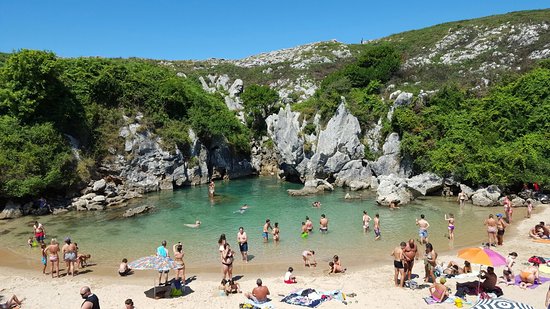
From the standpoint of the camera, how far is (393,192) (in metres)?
27.9

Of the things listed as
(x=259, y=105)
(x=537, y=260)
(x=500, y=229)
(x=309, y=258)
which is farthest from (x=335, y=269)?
(x=259, y=105)

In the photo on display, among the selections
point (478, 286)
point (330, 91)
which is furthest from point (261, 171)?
point (478, 286)

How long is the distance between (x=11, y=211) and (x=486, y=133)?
37.5 metres

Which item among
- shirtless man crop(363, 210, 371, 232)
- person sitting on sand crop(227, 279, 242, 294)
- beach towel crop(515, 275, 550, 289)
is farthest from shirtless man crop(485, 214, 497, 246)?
person sitting on sand crop(227, 279, 242, 294)

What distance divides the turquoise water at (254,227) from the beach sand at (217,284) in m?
1.59

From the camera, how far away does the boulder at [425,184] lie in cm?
2973

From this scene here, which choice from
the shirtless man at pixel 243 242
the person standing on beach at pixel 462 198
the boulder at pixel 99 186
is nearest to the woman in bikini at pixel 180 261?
the shirtless man at pixel 243 242

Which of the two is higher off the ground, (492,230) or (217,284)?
(492,230)

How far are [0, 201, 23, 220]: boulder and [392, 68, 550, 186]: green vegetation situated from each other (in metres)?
31.4

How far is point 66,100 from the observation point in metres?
32.8

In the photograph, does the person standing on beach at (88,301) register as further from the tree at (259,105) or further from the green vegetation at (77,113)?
the tree at (259,105)

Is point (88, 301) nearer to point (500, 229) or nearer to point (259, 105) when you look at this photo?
point (500, 229)

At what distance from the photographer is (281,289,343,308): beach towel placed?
11.4 metres

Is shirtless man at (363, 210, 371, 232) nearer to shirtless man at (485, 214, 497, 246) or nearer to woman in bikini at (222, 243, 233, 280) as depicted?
shirtless man at (485, 214, 497, 246)
